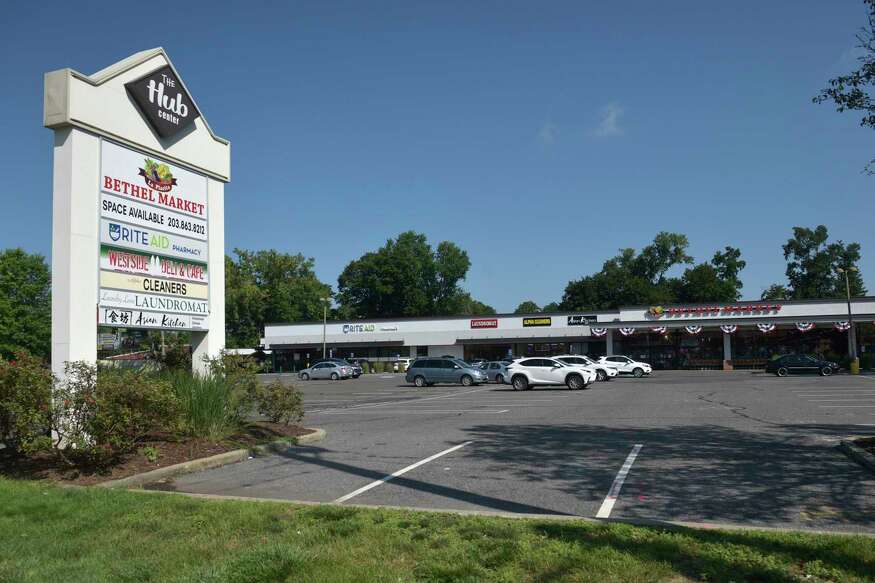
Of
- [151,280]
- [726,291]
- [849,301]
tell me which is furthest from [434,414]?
[726,291]

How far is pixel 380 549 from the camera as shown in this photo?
18.3 feet

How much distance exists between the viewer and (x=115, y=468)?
909 cm

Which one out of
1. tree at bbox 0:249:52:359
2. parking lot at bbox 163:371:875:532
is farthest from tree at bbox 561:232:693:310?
parking lot at bbox 163:371:875:532

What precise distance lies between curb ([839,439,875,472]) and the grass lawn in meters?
4.22

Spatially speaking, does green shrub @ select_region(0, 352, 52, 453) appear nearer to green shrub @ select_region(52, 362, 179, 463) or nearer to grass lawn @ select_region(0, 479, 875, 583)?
green shrub @ select_region(52, 362, 179, 463)

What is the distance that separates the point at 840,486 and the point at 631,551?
4355 mm

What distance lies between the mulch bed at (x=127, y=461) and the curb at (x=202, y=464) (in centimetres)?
15

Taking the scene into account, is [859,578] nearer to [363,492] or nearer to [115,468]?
[363,492]

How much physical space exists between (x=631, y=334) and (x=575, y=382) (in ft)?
103

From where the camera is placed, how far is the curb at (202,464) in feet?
28.5

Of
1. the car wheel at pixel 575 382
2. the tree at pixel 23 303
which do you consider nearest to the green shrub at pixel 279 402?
the car wheel at pixel 575 382

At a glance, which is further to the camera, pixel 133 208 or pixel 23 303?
pixel 23 303

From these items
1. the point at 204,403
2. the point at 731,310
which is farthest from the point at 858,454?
the point at 731,310

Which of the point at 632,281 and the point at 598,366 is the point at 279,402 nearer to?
the point at 598,366
